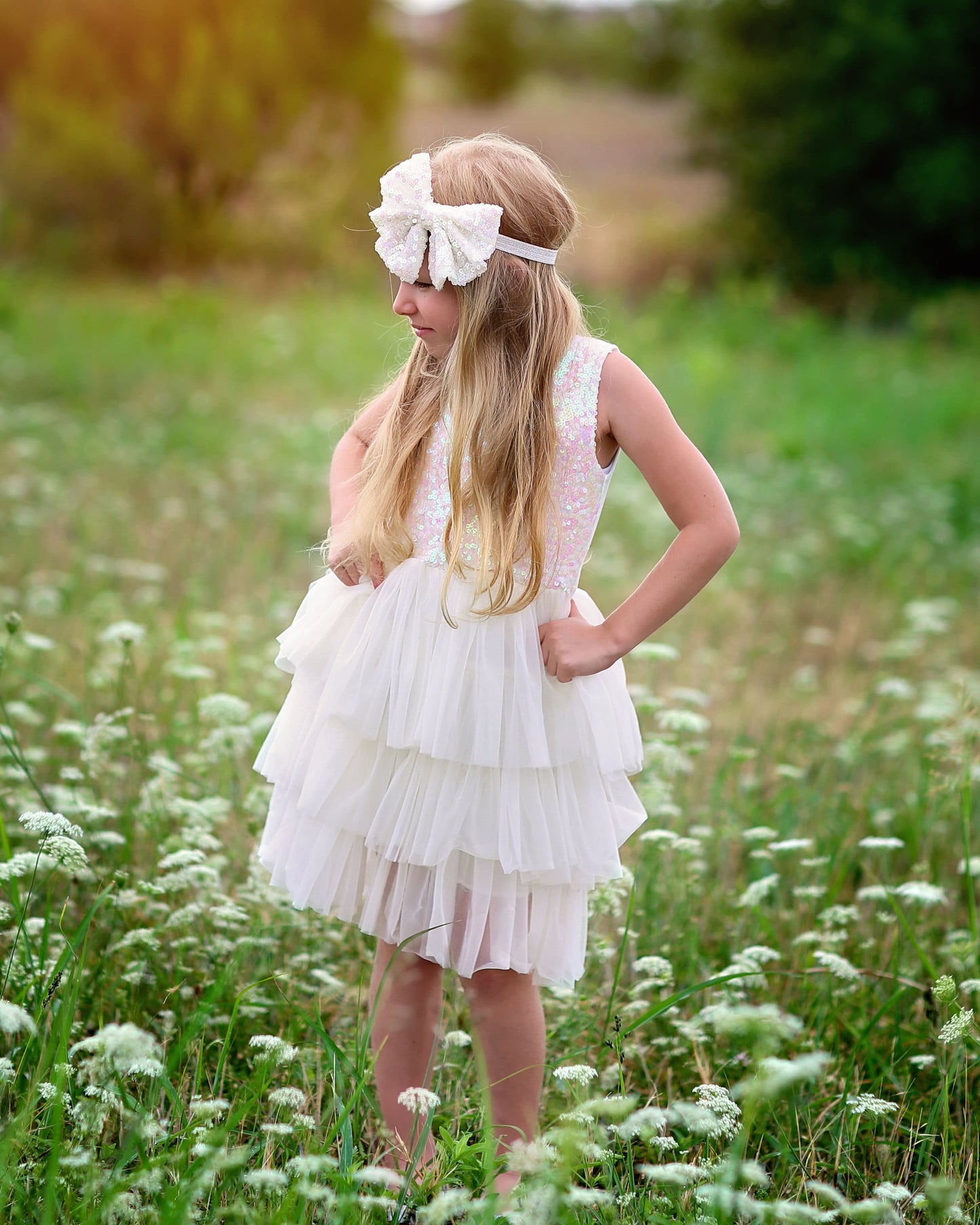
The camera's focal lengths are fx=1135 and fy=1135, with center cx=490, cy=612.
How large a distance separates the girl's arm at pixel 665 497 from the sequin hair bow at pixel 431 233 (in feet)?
0.80

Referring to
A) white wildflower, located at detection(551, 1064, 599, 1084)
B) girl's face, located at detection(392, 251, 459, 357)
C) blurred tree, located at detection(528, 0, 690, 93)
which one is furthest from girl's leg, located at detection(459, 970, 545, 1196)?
blurred tree, located at detection(528, 0, 690, 93)

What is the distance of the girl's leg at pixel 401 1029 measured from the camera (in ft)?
6.06

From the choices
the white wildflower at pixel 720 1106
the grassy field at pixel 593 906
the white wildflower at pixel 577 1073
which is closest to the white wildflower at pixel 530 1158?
the grassy field at pixel 593 906

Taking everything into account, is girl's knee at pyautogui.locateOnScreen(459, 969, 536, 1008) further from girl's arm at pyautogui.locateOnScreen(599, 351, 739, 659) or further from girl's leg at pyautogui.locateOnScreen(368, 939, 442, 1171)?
girl's arm at pyautogui.locateOnScreen(599, 351, 739, 659)

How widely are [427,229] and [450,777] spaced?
0.81 metres

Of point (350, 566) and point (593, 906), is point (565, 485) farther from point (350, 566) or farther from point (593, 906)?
point (593, 906)

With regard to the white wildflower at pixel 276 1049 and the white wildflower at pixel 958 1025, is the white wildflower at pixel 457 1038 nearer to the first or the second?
the white wildflower at pixel 276 1049

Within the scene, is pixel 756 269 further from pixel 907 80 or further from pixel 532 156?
pixel 532 156

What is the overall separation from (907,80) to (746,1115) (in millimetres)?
18508

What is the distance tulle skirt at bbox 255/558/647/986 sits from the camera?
5.45 ft

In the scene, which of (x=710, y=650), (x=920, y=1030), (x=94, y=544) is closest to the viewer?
(x=920, y=1030)

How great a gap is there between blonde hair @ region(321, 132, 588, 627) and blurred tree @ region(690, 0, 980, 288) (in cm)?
1646

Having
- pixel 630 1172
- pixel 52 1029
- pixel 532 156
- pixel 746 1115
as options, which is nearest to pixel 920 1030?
pixel 630 1172

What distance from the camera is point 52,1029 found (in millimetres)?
1650
